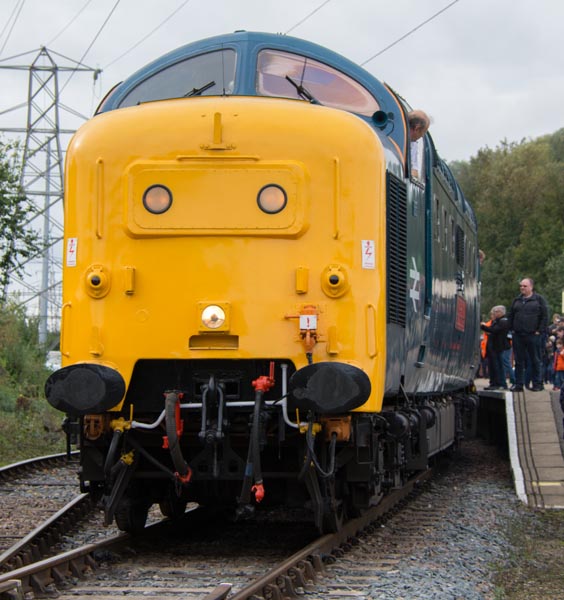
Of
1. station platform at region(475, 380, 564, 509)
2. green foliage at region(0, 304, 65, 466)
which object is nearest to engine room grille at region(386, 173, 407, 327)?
station platform at region(475, 380, 564, 509)

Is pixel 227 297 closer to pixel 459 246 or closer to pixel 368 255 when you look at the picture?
pixel 368 255

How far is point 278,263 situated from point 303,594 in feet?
7.16

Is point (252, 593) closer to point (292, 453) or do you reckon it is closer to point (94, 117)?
point (292, 453)

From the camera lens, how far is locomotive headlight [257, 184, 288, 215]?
7.50 meters

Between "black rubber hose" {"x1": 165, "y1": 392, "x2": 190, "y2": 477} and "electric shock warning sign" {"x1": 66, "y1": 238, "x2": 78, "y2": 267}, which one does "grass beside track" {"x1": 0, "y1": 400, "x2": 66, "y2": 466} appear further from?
"black rubber hose" {"x1": 165, "y1": 392, "x2": 190, "y2": 477}

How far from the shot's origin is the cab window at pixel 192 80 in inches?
334

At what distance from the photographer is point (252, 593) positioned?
628 centimetres

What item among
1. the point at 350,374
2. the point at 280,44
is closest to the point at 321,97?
the point at 280,44

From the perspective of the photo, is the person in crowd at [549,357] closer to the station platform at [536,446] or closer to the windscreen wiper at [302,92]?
the station platform at [536,446]

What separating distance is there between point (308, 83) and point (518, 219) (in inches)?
2472

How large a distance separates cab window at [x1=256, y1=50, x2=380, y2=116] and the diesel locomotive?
0.53 metres

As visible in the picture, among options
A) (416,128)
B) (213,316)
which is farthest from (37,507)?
(416,128)

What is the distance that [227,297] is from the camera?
7500mm

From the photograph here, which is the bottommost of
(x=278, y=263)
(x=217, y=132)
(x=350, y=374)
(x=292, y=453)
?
(x=292, y=453)
